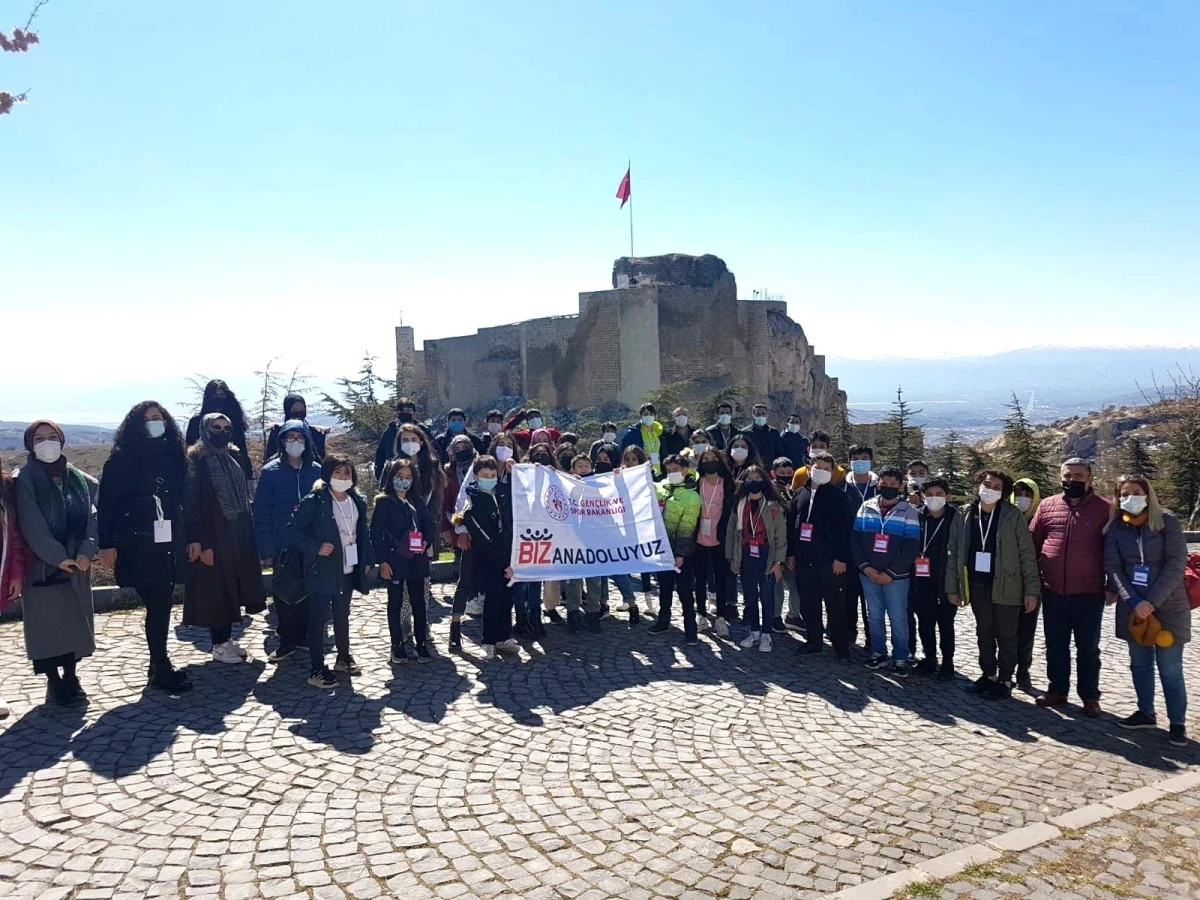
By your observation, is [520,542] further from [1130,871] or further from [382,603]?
[1130,871]

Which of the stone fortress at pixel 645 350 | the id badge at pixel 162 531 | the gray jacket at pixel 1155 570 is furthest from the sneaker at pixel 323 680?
the stone fortress at pixel 645 350

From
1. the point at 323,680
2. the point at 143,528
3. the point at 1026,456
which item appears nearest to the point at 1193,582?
the point at 323,680

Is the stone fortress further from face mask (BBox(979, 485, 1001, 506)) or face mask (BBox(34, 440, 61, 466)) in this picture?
face mask (BBox(34, 440, 61, 466))

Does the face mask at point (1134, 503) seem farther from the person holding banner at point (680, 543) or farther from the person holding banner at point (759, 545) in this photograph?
the person holding banner at point (680, 543)

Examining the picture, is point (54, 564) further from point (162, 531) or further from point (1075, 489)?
point (1075, 489)

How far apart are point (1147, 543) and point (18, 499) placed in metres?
8.74

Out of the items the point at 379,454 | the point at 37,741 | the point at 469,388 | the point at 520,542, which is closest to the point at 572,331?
the point at 469,388

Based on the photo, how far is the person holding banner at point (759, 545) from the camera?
8.09 metres

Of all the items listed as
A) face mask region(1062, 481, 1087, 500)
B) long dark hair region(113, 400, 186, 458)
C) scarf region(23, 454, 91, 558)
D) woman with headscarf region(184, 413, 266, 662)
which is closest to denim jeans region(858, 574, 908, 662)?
face mask region(1062, 481, 1087, 500)

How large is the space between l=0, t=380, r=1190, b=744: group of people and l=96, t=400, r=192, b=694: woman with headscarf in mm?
17

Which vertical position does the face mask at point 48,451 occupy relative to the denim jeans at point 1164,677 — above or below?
above

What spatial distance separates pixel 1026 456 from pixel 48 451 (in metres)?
18.1

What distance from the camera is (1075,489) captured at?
669 centimetres

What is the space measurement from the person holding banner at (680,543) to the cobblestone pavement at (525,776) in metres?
0.80
